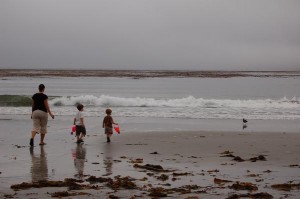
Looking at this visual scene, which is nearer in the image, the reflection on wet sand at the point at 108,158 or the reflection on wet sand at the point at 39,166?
the reflection on wet sand at the point at 39,166

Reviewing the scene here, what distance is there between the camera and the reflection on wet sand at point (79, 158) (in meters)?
8.83

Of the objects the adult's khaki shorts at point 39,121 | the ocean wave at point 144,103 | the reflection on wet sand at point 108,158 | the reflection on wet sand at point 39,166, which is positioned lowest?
the reflection on wet sand at point 108,158

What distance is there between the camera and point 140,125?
1827 cm

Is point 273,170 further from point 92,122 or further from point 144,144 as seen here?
point 92,122

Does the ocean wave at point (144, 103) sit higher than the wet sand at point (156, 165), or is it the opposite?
the ocean wave at point (144, 103)

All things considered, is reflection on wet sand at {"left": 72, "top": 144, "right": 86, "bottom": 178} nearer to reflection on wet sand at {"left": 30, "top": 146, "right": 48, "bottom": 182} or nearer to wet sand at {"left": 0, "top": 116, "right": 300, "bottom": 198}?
wet sand at {"left": 0, "top": 116, "right": 300, "bottom": 198}

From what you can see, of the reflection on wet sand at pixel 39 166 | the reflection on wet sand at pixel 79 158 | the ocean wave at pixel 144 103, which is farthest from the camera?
the ocean wave at pixel 144 103

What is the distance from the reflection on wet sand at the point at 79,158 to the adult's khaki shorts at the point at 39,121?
1.06m

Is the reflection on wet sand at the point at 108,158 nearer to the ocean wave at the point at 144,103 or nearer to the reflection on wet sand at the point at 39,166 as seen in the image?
the reflection on wet sand at the point at 39,166

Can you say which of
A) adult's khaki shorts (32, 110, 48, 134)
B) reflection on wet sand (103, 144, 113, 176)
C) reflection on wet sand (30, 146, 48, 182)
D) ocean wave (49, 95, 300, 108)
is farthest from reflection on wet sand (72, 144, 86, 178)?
ocean wave (49, 95, 300, 108)

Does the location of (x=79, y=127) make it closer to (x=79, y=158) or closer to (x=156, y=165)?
(x=79, y=158)

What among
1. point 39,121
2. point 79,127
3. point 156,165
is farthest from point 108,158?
point 39,121

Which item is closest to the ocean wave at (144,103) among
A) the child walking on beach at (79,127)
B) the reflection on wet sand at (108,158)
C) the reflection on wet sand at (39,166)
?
the child walking on beach at (79,127)

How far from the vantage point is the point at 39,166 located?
366 inches
